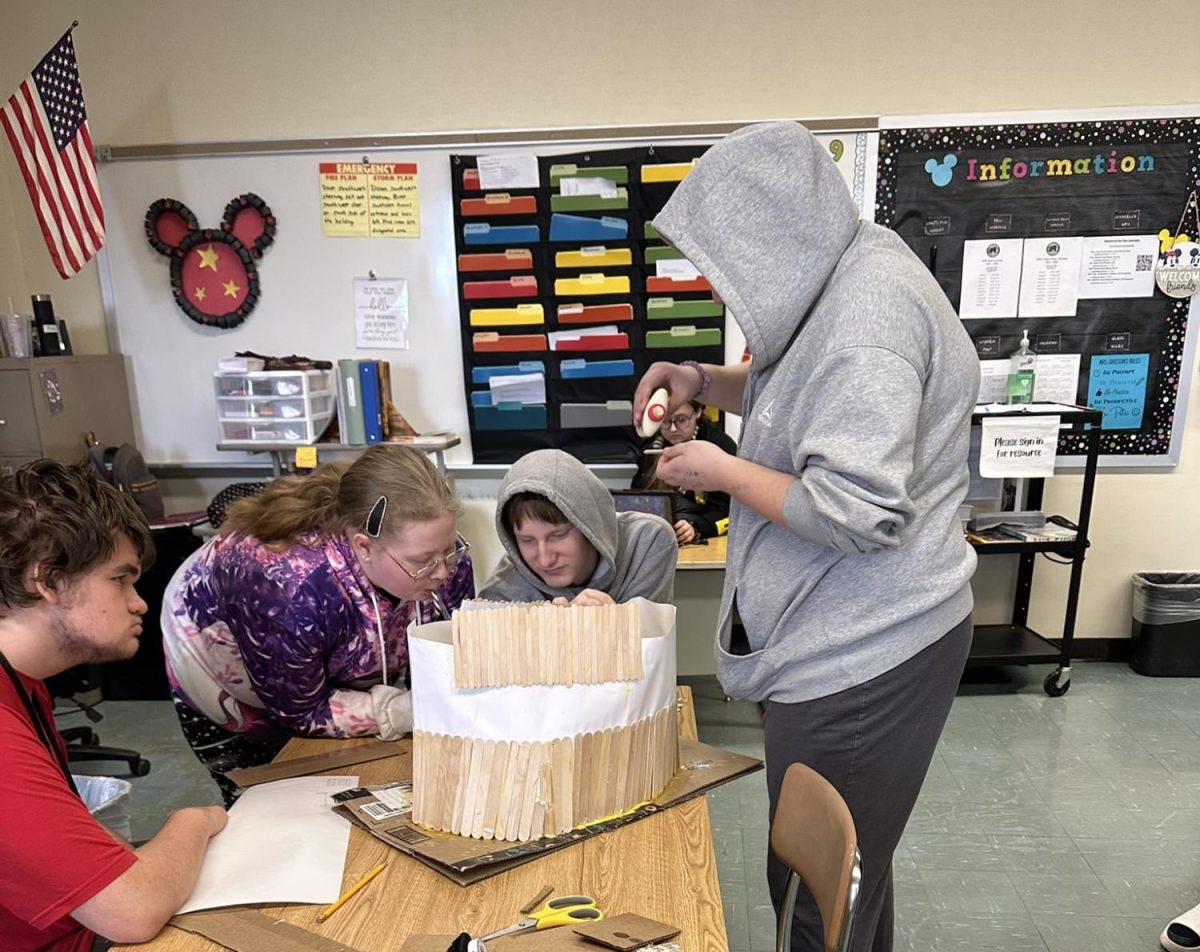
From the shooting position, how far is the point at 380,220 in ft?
11.0

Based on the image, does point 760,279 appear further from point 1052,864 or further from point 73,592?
point 1052,864

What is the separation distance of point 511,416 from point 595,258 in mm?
776

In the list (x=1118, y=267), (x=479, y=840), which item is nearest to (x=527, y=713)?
(x=479, y=840)

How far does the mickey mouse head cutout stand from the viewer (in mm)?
3369

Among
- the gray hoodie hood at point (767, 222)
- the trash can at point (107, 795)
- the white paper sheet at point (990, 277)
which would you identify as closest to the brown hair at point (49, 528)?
the trash can at point (107, 795)

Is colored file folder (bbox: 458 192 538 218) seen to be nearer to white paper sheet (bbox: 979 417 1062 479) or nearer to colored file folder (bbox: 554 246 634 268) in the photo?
colored file folder (bbox: 554 246 634 268)

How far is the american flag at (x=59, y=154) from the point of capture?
294 cm

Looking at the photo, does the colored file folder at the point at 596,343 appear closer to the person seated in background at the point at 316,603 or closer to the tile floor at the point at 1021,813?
the tile floor at the point at 1021,813

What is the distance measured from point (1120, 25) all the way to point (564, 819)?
12.0 ft

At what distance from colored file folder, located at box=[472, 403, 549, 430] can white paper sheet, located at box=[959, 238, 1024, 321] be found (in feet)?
6.10

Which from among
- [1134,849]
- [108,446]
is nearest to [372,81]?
[108,446]

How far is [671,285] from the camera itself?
10.9 ft

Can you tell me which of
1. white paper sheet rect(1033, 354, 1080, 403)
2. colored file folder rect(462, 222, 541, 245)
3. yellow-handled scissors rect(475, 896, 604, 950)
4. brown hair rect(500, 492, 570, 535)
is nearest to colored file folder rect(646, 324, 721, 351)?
colored file folder rect(462, 222, 541, 245)

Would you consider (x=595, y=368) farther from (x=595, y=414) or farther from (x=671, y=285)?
(x=671, y=285)
